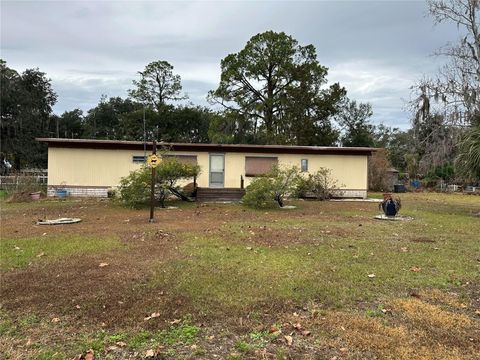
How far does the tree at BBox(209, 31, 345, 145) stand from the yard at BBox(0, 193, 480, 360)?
2586 centimetres

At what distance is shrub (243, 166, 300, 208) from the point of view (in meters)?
15.2

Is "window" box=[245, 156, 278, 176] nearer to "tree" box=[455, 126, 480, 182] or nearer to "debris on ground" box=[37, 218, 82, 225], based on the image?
"tree" box=[455, 126, 480, 182]

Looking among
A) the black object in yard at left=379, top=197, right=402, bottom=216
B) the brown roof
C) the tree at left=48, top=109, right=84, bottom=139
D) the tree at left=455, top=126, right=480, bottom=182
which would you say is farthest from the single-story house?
the tree at left=48, top=109, right=84, bottom=139

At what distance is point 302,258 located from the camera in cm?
673

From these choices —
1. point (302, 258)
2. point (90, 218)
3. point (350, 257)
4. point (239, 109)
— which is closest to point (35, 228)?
point (90, 218)

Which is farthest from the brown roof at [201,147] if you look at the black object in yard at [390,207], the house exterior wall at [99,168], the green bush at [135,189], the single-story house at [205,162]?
the black object in yard at [390,207]

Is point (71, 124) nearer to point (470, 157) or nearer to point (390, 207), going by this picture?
point (390, 207)

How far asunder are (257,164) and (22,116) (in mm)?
25207

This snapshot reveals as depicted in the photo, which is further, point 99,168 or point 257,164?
point 257,164

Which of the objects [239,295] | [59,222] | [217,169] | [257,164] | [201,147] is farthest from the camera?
[257,164]

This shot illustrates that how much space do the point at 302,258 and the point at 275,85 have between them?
3054cm

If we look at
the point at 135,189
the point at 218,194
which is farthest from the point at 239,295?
the point at 218,194

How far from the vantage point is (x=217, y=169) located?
2117 centimetres

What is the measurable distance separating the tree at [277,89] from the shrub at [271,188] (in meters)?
18.1
